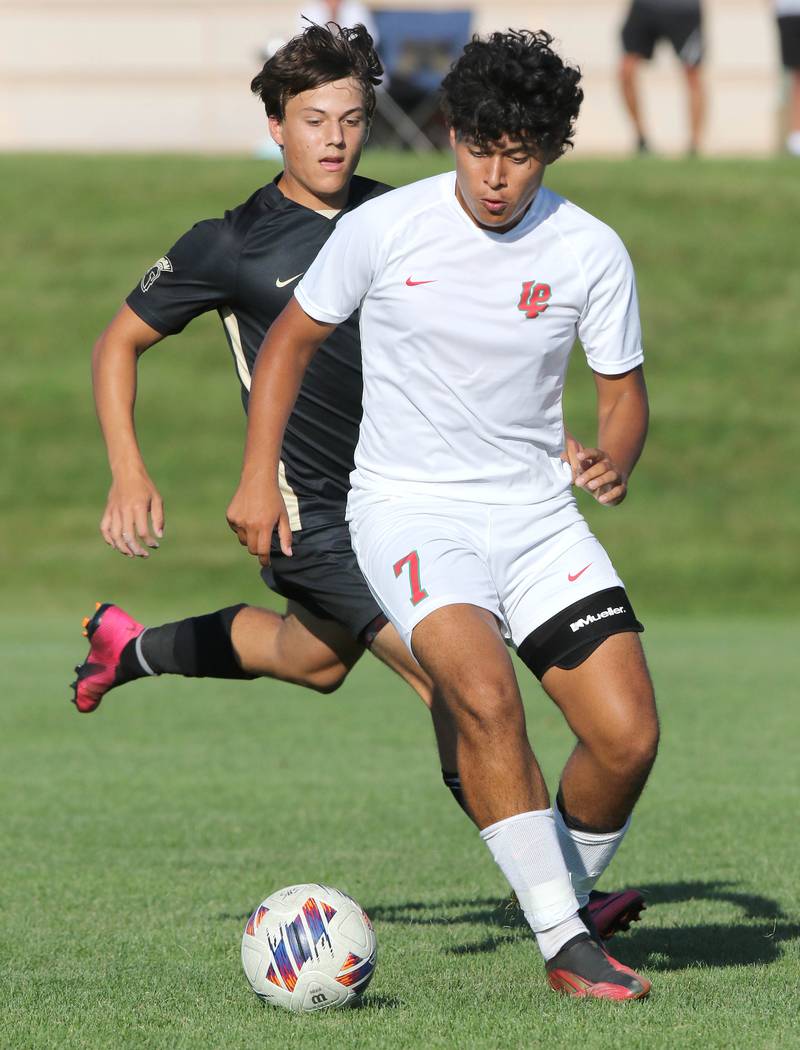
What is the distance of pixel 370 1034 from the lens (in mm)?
4410

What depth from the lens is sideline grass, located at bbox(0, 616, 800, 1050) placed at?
4520mm

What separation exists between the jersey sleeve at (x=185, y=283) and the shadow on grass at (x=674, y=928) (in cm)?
209

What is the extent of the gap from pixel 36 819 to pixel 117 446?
2.70 metres

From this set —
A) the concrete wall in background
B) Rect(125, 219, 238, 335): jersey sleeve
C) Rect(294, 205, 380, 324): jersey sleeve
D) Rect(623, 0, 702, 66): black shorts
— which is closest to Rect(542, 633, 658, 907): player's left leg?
Rect(294, 205, 380, 324): jersey sleeve

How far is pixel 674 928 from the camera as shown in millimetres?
5777

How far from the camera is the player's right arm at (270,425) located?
5.04 m

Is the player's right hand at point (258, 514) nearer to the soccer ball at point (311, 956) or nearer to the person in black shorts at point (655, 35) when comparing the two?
the soccer ball at point (311, 956)

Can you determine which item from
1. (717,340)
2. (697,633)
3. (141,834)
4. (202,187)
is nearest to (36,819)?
(141,834)

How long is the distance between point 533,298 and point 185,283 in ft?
5.01

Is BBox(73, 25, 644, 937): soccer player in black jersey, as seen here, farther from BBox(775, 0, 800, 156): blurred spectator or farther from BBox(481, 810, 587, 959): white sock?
BBox(775, 0, 800, 156): blurred spectator

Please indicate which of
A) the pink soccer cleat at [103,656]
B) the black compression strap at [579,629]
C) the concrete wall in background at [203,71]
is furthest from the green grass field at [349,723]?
the concrete wall in background at [203,71]

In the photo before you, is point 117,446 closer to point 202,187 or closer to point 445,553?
point 445,553

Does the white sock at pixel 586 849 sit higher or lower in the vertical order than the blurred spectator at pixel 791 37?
lower

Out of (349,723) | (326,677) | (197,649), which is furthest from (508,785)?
(349,723)
